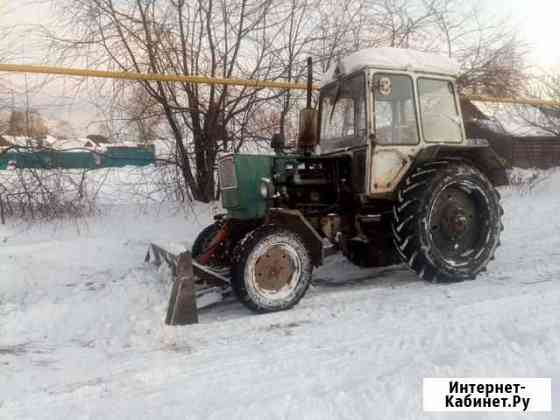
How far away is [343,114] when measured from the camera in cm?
489

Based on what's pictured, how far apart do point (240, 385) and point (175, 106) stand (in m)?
6.43

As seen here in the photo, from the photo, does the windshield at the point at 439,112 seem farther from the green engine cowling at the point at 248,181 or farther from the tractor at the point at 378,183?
the green engine cowling at the point at 248,181

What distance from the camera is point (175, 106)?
7996mm

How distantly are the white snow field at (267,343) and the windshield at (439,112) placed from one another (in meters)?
1.62

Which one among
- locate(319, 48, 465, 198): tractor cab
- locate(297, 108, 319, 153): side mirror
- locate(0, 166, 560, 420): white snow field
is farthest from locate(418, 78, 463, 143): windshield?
locate(0, 166, 560, 420): white snow field

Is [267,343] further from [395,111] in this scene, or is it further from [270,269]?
[395,111]

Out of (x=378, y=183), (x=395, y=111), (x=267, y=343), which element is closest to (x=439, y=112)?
(x=395, y=111)

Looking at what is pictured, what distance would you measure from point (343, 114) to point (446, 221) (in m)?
1.61

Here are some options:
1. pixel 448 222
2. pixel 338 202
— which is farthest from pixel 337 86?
pixel 448 222

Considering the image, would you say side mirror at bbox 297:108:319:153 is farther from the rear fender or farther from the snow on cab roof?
the rear fender

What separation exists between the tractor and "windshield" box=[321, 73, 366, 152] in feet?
0.04

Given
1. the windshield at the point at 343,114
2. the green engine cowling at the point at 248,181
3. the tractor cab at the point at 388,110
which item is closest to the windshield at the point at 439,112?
the tractor cab at the point at 388,110

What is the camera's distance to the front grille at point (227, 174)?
174 inches

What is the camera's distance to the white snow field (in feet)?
7.55
